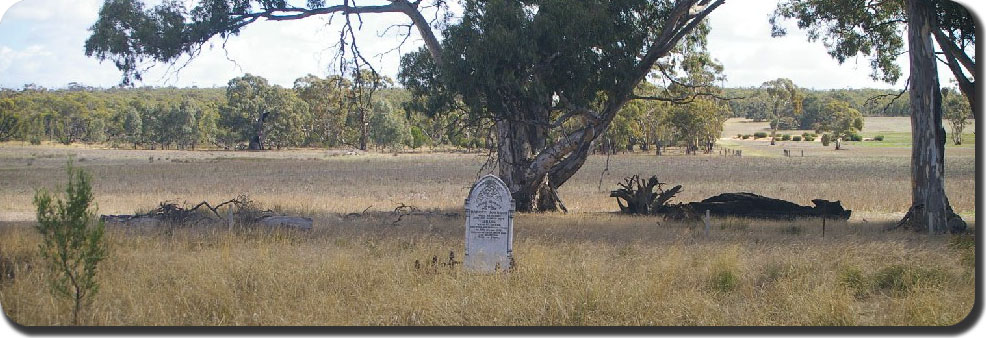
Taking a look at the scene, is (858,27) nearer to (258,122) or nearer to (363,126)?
(363,126)

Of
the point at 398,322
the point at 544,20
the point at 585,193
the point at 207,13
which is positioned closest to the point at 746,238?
the point at 544,20

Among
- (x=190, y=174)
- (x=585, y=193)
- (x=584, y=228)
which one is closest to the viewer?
(x=584, y=228)

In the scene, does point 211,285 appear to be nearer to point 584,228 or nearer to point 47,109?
point 584,228

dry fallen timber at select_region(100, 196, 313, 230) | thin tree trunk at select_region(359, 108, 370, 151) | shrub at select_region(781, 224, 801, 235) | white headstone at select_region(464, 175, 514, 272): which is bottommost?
shrub at select_region(781, 224, 801, 235)

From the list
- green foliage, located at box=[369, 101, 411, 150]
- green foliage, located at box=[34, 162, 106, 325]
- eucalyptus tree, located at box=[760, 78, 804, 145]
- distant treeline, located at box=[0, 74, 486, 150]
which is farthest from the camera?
eucalyptus tree, located at box=[760, 78, 804, 145]

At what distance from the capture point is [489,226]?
1066 cm

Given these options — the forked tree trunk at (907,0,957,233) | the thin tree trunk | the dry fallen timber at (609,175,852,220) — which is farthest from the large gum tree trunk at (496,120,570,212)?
the forked tree trunk at (907,0,957,233)

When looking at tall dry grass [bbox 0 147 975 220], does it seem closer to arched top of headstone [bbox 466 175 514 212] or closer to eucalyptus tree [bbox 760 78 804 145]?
arched top of headstone [bbox 466 175 514 212]

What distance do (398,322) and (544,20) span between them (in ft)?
34.2

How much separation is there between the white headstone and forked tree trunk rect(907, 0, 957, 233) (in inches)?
433

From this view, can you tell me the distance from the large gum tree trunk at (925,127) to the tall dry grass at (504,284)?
14.3 ft

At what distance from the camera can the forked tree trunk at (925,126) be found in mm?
17109

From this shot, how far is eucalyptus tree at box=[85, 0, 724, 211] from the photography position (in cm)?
1750

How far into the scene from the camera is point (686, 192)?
33.9 metres
